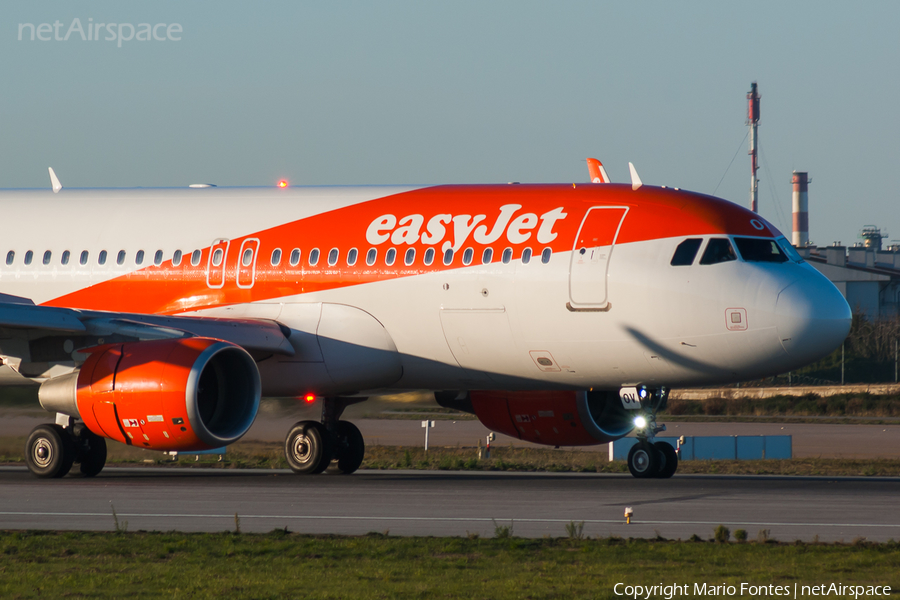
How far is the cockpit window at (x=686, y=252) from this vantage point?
768 inches

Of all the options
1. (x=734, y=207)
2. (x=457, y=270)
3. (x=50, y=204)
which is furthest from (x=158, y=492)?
(x=734, y=207)

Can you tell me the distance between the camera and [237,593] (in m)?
10.2

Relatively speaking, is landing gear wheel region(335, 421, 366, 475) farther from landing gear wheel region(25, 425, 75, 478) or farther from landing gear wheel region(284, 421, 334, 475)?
landing gear wheel region(25, 425, 75, 478)

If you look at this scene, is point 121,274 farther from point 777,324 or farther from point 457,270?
point 777,324

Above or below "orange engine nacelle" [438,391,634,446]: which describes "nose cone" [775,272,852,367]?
above

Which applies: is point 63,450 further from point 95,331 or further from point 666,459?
point 666,459

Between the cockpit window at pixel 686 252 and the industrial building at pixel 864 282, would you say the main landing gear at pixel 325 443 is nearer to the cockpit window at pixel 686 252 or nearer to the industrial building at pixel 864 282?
the cockpit window at pixel 686 252

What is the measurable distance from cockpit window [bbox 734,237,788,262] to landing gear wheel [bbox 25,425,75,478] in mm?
11085

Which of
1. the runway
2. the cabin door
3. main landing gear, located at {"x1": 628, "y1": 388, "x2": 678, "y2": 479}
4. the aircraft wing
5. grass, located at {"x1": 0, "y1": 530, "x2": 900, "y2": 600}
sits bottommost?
grass, located at {"x1": 0, "y1": 530, "x2": 900, "y2": 600}

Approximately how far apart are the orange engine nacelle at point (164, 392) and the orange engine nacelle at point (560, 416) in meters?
5.37

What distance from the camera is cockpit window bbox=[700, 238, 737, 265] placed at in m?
19.4

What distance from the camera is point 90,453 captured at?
21953 millimetres

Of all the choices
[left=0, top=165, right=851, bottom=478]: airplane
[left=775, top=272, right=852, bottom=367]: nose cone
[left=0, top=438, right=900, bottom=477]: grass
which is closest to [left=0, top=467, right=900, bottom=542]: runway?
[left=0, top=165, right=851, bottom=478]: airplane

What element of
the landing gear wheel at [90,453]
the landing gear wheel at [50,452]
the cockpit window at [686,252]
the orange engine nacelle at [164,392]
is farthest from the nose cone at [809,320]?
the landing gear wheel at [50,452]
